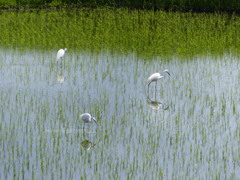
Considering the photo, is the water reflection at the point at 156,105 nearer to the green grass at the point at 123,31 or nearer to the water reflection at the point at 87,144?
the water reflection at the point at 87,144

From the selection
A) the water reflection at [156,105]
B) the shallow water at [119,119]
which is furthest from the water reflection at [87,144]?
the water reflection at [156,105]

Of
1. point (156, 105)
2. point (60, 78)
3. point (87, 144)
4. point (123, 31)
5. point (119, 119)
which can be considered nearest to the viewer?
point (87, 144)

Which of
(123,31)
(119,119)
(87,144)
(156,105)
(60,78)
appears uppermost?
(123,31)

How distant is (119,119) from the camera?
979 centimetres

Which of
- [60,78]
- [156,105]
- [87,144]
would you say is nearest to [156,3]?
[60,78]

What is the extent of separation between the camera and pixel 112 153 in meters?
8.17

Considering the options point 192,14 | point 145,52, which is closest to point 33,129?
point 145,52

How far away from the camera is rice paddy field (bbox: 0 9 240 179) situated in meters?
7.83

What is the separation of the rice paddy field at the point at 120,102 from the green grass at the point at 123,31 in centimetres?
6

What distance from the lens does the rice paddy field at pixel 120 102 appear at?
783cm

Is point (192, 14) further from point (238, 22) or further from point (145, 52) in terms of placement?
point (145, 52)

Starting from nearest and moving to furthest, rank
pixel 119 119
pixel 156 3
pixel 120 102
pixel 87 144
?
pixel 87 144
pixel 119 119
pixel 120 102
pixel 156 3

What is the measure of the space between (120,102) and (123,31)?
28.2 ft

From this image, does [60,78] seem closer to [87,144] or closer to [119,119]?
[119,119]
